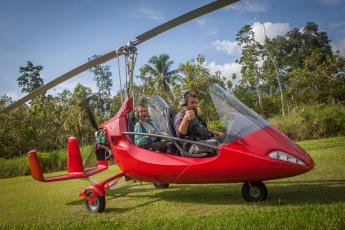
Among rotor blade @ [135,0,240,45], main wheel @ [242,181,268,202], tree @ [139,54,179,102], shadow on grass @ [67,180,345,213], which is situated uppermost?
tree @ [139,54,179,102]

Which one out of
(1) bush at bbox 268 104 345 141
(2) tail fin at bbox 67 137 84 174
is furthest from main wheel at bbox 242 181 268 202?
(1) bush at bbox 268 104 345 141

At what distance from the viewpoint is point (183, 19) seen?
3465 millimetres

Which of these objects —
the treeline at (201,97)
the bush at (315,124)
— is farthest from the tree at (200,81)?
the bush at (315,124)

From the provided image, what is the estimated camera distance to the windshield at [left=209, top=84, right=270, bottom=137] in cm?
333

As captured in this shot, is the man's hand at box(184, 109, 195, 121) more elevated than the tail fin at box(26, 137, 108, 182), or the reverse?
the man's hand at box(184, 109, 195, 121)

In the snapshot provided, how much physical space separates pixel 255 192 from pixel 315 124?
12032 mm

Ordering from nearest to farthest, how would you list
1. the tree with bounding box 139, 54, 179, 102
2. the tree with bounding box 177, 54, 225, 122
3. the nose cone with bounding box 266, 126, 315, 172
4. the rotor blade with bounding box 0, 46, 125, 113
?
1. the nose cone with bounding box 266, 126, 315, 172
2. the rotor blade with bounding box 0, 46, 125, 113
3. the tree with bounding box 177, 54, 225, 122
4. the tree with bounding box 139, 54, 179, 102

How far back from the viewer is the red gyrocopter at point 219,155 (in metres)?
3.08

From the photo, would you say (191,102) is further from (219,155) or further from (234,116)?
(219,155)

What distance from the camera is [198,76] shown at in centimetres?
2584

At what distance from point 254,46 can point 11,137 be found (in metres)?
23.5

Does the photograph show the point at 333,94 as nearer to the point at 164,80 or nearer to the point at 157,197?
the point at 164,80

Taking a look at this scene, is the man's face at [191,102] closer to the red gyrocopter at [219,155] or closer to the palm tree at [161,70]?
the red gyrocopter at [219,155]

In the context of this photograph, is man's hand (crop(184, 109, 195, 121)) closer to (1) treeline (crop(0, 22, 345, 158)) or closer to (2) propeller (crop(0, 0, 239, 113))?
(2) propeller (crop(0, 0, 239, 113))
